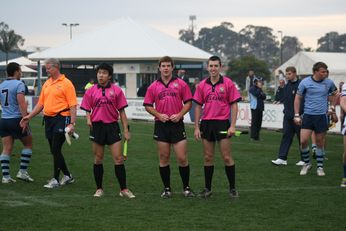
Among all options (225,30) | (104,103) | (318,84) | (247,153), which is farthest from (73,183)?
(225,30)

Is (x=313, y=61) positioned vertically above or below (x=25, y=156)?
above

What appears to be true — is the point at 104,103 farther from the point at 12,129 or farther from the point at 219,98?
the point at 12,129

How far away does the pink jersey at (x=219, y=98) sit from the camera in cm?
942

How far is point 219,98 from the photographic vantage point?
941cm

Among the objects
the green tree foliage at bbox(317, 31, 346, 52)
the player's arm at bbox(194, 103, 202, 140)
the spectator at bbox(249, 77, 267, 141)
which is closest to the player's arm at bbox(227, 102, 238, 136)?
the player's arm at bbox(194, 103, 202, 140)

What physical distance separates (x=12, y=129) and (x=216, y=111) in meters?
3.62

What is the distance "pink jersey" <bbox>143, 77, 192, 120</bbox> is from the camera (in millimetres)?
9422

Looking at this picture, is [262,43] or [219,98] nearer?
[219,98]

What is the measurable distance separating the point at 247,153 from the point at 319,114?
455cm

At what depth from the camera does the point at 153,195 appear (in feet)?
32.1

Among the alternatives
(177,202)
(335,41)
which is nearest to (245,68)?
(335,41)

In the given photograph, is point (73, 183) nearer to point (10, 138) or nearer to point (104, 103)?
point (10, 138)

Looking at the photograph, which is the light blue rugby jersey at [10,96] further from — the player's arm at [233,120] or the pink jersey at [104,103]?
the player's arm at [233,120]

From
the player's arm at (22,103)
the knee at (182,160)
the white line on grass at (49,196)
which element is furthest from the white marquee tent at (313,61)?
the knee at (182,160)
